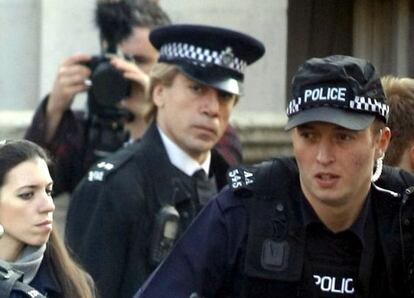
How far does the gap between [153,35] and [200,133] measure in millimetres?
439

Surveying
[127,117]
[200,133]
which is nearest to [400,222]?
[200,133]

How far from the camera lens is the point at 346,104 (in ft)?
14.4

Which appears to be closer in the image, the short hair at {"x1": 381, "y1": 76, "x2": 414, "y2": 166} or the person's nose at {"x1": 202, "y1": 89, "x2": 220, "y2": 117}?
the short hair at {"x1": 381, "y1": 76, "x2": 414, "y2": 166}

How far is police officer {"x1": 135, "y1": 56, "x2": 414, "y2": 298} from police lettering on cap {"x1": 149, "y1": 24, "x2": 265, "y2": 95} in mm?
1484

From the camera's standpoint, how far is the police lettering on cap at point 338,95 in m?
4.39

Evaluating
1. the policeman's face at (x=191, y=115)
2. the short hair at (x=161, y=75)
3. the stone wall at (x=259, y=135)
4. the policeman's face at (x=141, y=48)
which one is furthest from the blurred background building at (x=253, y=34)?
the policeman's face at (x=191, y=115)

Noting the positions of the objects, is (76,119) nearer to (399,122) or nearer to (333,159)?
(399,122)

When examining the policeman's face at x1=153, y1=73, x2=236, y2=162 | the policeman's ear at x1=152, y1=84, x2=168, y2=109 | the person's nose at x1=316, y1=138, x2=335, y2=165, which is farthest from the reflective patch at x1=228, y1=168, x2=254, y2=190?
the policeman's ear at x1=152, y1=84, x2=168, y2=109

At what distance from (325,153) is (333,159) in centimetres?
3

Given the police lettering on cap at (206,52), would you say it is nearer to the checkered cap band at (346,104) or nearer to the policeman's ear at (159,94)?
the policeman's ear at (159,94)

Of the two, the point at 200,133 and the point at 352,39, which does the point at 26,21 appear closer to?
the point at 352,39

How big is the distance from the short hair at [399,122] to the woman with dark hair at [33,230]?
0.99 meters

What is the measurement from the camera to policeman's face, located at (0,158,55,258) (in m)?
4.95

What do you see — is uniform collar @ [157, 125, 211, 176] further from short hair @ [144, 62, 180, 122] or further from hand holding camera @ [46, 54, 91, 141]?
hand holding camera @ [46, 54, 91, 141]
